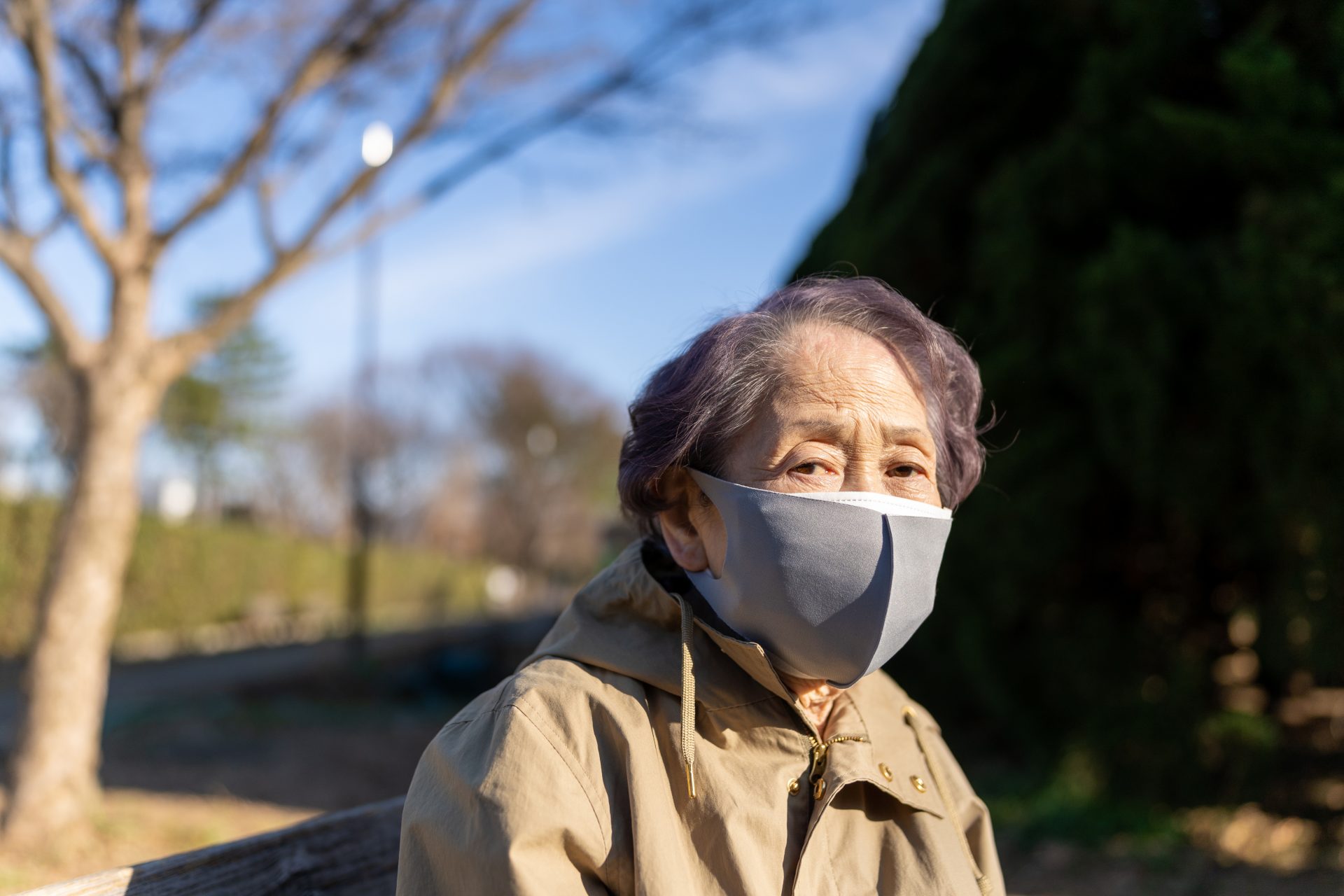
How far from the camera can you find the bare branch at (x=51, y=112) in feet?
15.1

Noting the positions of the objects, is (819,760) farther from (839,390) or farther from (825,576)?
(839,390)

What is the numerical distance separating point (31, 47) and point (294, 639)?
16713mm

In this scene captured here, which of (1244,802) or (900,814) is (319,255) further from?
(1244,802)

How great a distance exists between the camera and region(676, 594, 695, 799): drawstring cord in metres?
1.45

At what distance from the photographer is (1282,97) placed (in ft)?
12.7

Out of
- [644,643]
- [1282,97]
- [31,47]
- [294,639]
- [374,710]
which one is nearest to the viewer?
[644,643]

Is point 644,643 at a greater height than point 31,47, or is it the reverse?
point 31,47

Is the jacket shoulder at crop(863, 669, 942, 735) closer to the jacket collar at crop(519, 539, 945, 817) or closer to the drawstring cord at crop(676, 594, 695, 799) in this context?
the jacket collar at crop(519, 539, 945, 817)

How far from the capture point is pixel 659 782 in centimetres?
141

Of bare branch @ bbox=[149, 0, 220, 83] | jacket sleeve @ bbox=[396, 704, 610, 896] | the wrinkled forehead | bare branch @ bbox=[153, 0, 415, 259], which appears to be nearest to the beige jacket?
jacket sleeve @ bbox=[396, 704, 610, 896]

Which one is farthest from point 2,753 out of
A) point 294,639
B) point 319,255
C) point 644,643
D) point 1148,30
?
point 294,639

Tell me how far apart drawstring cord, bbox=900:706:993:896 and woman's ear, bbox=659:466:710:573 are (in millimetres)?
509

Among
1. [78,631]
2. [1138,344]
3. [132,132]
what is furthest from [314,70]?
[1138,344]

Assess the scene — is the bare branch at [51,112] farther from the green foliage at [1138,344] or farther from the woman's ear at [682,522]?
the woman's ear at [682,522]
